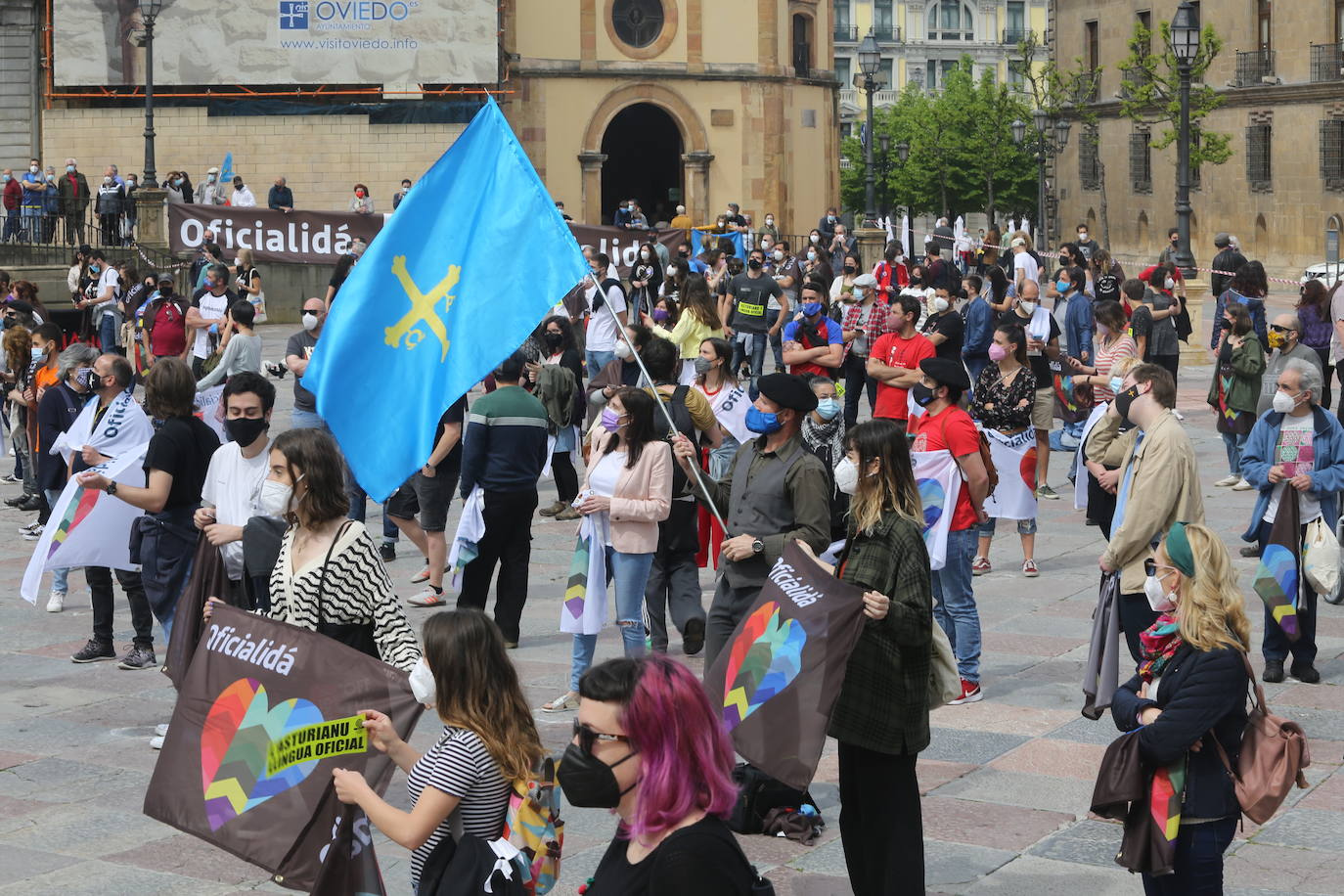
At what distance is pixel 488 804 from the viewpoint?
471cm

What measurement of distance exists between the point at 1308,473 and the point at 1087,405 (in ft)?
16.6

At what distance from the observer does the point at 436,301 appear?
24.5ft

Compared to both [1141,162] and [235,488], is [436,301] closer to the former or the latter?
[235,488]

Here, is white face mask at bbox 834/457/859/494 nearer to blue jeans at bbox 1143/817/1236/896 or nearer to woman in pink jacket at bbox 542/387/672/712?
blue jeans at bbox 1143/817/1236/896

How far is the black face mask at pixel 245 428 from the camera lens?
784 cm

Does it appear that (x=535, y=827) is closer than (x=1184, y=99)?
Yes

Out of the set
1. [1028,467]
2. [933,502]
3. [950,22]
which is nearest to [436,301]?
[933,502]

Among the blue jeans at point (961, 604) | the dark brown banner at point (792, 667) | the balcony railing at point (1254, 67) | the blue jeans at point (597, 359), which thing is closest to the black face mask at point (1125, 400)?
the blue jeans at point (961, 604)

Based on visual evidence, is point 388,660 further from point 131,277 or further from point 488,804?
point 131,277

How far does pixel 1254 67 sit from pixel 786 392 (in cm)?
5116

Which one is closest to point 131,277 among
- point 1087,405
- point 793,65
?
point 1087,405

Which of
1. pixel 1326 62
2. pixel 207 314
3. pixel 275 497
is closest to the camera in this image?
pixel 275 497

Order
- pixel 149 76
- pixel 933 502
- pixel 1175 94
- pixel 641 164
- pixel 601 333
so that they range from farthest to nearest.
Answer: pixel 641 164 → pixel 1175 94 → pixel 149 76 → pixel 601 333 → pixel 933 502

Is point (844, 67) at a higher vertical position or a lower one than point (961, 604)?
higher
